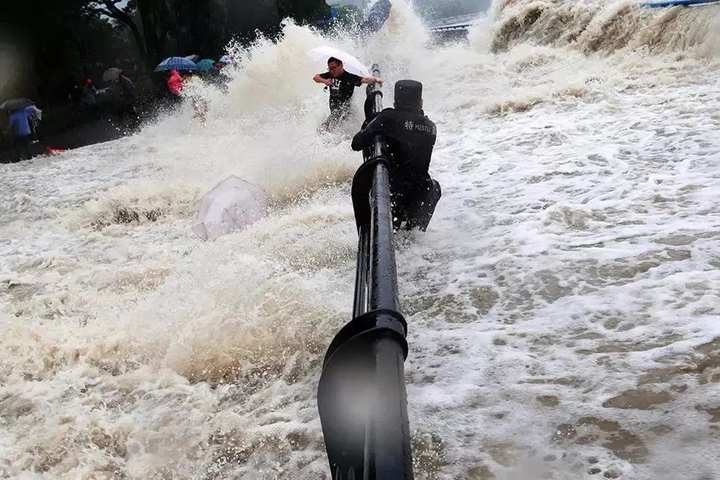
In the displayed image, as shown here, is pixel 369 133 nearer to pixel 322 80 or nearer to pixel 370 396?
pixel 370 396

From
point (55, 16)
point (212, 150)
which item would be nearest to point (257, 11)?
point (55, 16)

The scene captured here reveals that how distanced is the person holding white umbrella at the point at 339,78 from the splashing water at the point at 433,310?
0.51 metres

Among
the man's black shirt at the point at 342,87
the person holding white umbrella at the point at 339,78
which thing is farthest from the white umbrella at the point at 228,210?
the man's black shirt at the point at 342,87

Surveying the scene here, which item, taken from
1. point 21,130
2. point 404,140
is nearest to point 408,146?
point 404,140

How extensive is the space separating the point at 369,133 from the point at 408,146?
427 millimetres

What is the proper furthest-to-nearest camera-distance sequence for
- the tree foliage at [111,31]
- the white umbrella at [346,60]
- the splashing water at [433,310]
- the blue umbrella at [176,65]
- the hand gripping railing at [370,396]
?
the tree foliage at [111,31]
the blue umbrella at [176,65]
the white umbrella at [346,60]
the splashing water at [433,310]
the hand gripping railing at [370,396]

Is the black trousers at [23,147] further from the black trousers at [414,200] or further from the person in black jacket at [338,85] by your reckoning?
the black trousers at [414,200]

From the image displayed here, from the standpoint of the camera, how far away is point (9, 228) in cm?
828

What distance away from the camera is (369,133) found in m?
4.60

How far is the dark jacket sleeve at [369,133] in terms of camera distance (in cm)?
459

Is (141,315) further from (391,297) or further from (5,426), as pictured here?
(391,297)

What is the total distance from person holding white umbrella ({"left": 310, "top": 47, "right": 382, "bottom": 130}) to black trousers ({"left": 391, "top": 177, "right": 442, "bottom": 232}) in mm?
3489

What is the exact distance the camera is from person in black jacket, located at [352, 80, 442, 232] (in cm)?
471

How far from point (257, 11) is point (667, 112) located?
32.4 meters
